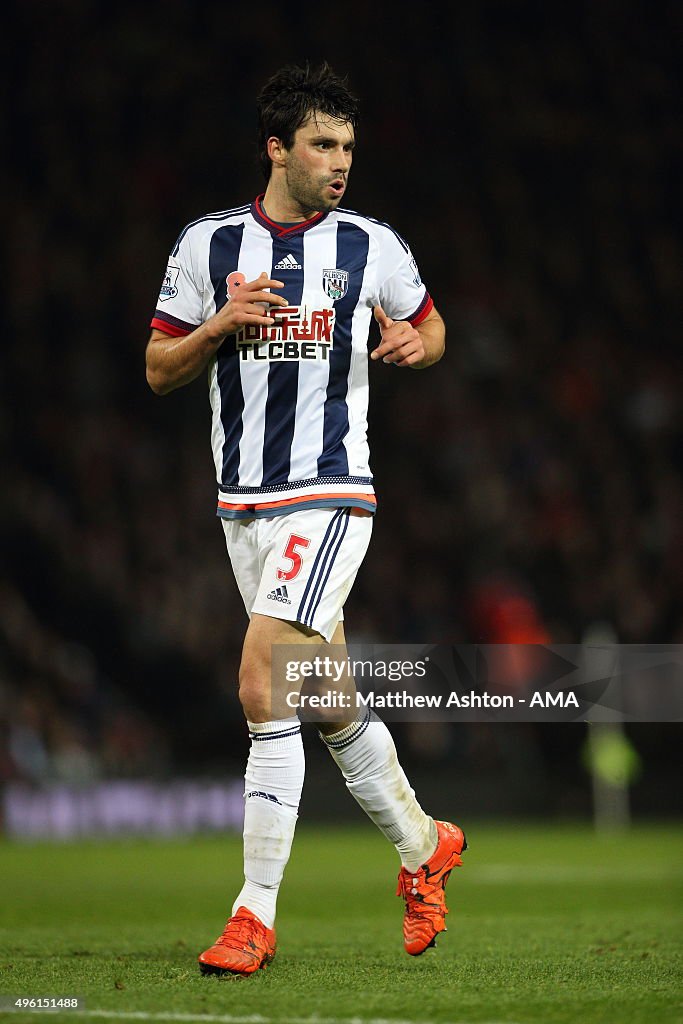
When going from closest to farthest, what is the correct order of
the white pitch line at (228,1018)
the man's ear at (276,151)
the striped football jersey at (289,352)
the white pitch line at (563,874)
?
the white pitch line at (228,1018) → the striped football jersey at (289,352) → the man's ear at (276,151) → the white pitch line at (563,874)

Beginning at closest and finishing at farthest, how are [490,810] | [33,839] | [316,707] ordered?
[316,707], [33,839], [490,810]

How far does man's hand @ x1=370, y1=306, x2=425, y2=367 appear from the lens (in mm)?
4484

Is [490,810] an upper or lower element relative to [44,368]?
lower

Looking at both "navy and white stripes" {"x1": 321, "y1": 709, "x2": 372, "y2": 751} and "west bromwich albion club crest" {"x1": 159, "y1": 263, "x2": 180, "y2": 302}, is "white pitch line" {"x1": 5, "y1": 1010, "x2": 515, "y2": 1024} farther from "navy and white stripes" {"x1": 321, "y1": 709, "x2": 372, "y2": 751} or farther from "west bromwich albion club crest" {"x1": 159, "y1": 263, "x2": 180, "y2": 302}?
"west bromwich albion club crest" {"x1": 159, "y1": 263, "x2": 180, "y2": 302}

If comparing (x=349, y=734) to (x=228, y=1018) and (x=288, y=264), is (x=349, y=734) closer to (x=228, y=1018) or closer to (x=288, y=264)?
(x=228, y=1018)

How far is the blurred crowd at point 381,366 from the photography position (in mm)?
14977

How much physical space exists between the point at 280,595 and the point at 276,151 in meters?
1.42

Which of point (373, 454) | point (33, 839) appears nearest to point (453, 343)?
point (373, 454)

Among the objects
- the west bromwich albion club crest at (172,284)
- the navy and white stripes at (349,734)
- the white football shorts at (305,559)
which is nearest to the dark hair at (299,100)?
the west bromwich albion club crest at (172,284)

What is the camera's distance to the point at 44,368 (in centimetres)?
1698

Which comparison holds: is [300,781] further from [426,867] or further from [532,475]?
[532,475]

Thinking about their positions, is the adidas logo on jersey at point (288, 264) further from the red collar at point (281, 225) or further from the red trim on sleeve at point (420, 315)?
the red trim on sleeve at point (420, 315)

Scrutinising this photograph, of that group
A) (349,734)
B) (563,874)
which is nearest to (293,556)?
(349,734)

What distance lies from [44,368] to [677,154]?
329 inches
